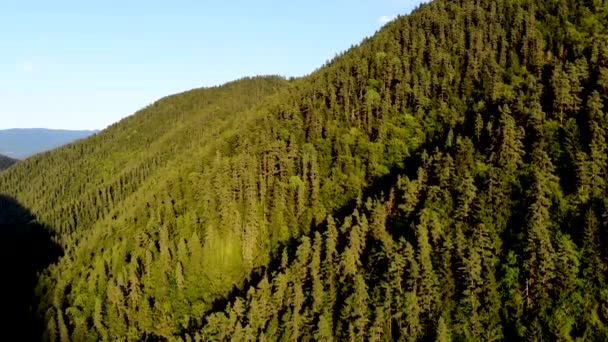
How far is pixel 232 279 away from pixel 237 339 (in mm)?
37306

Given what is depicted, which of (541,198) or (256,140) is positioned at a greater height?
(256,140)

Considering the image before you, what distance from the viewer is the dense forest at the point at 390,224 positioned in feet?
341

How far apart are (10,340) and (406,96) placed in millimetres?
144067

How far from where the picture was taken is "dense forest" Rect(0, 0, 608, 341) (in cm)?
10388

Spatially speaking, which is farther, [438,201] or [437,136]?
[437,136]

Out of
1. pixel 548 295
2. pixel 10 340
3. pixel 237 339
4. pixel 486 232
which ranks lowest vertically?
pixel 10 340

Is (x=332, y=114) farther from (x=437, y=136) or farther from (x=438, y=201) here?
(x=438, y=201)

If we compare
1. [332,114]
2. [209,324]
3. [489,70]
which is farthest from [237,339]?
[489,70]

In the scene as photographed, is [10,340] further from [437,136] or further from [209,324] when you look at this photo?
[437,136]

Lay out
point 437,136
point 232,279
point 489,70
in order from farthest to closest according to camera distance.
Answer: point 489,70 → point 437,136 → point 232,279

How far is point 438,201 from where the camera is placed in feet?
410

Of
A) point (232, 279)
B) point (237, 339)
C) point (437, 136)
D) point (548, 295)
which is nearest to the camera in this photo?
point (548, 295)

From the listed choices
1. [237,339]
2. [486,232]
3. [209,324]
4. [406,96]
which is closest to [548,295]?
[486,232]

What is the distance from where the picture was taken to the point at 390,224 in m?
130
